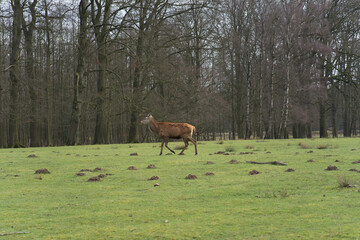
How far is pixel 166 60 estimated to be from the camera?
36531 millimetres

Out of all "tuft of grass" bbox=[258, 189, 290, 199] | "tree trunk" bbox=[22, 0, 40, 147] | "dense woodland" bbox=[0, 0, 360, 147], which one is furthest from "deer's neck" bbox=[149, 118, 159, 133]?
"tree trunk" bbox=[22, 0, 40, 147]

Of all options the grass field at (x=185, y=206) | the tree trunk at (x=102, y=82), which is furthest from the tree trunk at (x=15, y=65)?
the grass field at (x=185, y=206)

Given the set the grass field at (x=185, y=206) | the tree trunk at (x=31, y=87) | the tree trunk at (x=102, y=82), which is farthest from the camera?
the tree trunk at (x=31, y=87)

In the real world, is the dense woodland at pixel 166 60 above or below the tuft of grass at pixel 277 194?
above

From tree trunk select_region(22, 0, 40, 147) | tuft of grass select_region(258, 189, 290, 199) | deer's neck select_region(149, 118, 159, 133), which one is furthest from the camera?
tree trunk select_region(22, 0, 40, 147)

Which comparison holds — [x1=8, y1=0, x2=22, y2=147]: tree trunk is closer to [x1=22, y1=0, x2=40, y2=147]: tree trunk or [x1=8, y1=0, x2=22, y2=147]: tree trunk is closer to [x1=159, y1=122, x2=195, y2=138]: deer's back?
[x1=22, y1=0, x2=40, y2=147]: tree trunk

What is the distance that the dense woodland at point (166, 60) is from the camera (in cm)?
3366

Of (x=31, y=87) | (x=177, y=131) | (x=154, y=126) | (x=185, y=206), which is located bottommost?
(x=185, y=206)

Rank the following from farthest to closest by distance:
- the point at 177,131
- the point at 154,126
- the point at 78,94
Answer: the point at 78,94
the point at 154,126
the point at 177,131

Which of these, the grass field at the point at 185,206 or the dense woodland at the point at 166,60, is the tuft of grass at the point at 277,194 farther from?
the dense woodland at the point at 166,60

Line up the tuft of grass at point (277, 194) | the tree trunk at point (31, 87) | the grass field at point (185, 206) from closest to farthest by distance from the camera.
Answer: the grass field at point (185, 206) < the tuft of grass at point (277, 194) < the tree trunk at point (31, 87)

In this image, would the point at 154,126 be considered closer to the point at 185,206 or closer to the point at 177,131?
the point at 177,131

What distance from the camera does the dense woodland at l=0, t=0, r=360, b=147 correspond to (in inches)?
1325

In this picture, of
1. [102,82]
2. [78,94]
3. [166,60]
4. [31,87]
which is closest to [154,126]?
[78,94]
